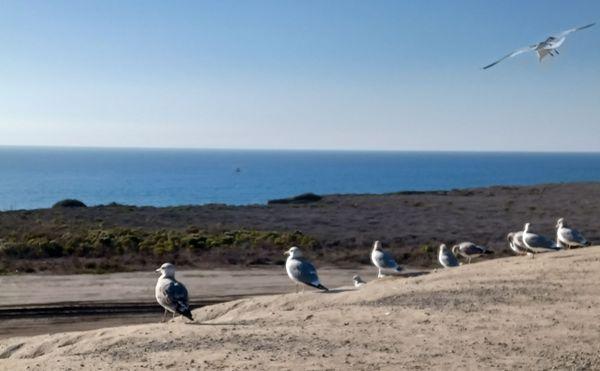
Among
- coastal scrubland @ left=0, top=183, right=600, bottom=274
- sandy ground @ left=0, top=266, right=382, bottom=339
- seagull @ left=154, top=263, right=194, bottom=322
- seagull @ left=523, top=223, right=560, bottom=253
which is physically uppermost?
seagull @ left=523, top=223, right=560, bottom=253

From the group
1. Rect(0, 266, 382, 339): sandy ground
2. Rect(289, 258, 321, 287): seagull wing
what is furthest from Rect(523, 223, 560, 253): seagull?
Rect(0, 266, 382, 339): sandy ground

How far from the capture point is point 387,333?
13.9 meters

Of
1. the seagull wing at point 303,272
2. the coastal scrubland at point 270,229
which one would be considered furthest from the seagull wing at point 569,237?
the coastal scrubland at point 270,229

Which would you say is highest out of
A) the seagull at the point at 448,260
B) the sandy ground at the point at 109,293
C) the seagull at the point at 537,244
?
the seagull at the point at 537,244

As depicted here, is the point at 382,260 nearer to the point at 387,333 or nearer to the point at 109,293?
the point at 387,333

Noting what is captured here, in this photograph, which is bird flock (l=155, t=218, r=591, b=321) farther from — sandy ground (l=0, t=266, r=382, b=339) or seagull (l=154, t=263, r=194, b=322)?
sandy ground (l=0, t=266, r=382, b=339)

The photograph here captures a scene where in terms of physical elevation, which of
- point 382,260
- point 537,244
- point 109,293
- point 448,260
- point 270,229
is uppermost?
point 537,244

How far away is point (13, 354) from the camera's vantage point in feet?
52.4

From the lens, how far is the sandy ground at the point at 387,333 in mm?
12367

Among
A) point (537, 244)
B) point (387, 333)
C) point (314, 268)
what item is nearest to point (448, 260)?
point (537, 244)

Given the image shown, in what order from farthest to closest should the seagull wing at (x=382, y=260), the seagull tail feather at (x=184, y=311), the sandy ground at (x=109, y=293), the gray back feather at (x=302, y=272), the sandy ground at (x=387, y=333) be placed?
the seagull wing at (x=382, y=260)
the sandy ground at (x=109, y=293)
the gray back feather at (x=302, y=272)
the seagull tail feather at (x=184, y=311)
the sandy ground at (x=387, y=333)

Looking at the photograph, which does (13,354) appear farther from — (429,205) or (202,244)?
(429,205)

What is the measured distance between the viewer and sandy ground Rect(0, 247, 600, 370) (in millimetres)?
12367

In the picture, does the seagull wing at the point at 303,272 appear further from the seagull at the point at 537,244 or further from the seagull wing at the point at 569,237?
the seagull wing at the point at 569,237
